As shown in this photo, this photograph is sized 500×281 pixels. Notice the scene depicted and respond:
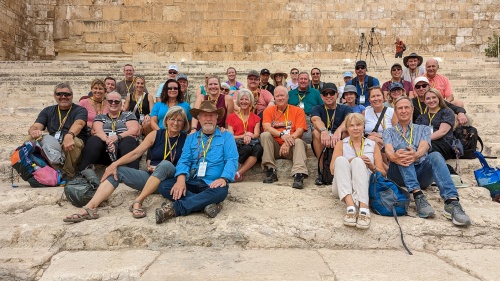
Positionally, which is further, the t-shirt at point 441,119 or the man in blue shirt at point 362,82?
the man in blue shirt at point 362,82

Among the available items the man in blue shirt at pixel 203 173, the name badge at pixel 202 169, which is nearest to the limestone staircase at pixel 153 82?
the man in blue shirt at pixel 203 173

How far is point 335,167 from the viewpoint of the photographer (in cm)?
379

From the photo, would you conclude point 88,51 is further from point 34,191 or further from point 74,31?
point 34,191

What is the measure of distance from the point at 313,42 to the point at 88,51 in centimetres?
989

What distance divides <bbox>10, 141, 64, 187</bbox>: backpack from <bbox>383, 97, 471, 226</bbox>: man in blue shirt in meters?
3.53

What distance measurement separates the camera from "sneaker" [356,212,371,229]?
3.44 m

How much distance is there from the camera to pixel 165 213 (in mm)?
3598

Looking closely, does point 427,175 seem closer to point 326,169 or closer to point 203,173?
point 326,169

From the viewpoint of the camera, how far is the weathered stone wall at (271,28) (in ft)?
58.7

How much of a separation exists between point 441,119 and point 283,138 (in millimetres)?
1817

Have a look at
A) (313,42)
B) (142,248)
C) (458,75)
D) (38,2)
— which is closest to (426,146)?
(142,248)

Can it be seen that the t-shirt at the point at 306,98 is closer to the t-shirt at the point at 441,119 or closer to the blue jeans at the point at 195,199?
the t-shirt at the point at 441,119

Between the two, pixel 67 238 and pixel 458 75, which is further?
pixel 458 75

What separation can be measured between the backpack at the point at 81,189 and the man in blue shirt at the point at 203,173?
71 cm
